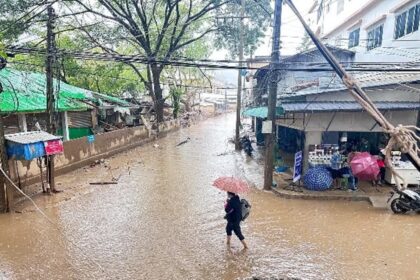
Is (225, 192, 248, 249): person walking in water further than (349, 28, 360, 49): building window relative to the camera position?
No

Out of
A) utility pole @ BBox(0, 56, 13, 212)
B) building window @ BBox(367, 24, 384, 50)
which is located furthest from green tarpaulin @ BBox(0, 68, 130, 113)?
building window @ BBox(367, 24, 384, 50)

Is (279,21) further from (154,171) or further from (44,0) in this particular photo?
(44,0)

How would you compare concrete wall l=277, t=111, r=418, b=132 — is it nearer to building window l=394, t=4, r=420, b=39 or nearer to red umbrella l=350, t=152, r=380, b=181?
red umbrella l=350, t=152, r=380, b=181

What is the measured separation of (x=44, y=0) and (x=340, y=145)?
1588 cm

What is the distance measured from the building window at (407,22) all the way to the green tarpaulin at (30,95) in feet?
49.5

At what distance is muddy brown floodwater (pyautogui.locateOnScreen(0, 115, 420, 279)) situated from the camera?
6.88 metres

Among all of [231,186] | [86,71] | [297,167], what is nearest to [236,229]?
[231,186]

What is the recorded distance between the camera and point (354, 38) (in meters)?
21.0

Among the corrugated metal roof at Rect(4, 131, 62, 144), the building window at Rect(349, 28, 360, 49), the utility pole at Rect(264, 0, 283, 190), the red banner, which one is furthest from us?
the building window at Rect(349, 28, 360, 49)

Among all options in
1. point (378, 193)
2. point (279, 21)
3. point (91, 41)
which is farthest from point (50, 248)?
point (91, 41)

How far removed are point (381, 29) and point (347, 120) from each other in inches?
286

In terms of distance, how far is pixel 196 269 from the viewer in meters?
6.91

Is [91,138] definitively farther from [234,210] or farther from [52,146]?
[234,210]

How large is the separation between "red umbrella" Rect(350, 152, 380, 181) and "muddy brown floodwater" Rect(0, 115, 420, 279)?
108cm
